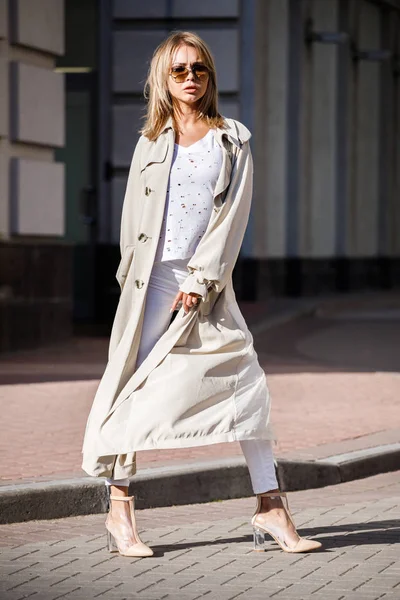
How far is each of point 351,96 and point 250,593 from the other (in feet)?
69.0

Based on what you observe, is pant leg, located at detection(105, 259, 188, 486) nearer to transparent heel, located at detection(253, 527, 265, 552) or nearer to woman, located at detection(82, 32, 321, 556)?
woman, located at detection(82, 32, 321, 556)

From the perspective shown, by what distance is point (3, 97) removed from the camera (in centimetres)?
1312

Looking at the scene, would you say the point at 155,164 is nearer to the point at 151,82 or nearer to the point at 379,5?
the point at 151,82

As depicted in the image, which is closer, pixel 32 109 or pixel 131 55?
pixel 32 109

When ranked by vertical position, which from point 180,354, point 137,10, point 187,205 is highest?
point 137,10

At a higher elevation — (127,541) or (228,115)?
(228,115)

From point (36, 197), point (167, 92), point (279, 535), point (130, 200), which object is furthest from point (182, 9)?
point (279, 535)

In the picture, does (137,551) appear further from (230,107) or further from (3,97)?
(230,107)

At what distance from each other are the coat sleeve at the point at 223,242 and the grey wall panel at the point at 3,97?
7.76 meters

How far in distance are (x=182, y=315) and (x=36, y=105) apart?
329 inches

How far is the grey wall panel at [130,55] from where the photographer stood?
1764 cm

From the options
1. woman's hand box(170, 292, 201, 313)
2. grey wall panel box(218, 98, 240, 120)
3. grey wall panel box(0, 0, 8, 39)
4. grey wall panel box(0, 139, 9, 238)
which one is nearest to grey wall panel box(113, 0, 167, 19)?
grey wall panel box(218, 98, 240, 120)

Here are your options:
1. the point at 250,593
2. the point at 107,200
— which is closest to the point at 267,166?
the point at 107,200

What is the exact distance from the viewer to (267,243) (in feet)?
69.2
